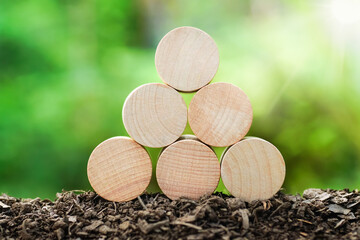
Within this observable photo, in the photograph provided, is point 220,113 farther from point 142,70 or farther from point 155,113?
point 142,70

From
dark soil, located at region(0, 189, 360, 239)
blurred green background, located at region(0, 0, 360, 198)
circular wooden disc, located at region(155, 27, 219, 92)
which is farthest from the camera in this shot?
blurred green background, located at region(0, 0, 360, 198)

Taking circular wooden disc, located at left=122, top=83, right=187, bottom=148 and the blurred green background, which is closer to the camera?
circular wooden disc, located at left=122, top=83, right=187, bottom=148

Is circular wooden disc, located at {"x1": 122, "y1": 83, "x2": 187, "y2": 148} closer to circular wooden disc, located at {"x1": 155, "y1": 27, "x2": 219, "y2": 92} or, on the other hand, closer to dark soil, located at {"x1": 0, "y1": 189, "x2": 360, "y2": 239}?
circular wooden disc, located at {"x1": 155, "y1": 27, "x2": 219, "y2": 92}

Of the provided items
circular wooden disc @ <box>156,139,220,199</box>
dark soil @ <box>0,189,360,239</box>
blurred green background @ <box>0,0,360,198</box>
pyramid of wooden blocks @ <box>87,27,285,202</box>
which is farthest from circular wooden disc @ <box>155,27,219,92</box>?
blurred green background @ <box>0,0,360,198</box>

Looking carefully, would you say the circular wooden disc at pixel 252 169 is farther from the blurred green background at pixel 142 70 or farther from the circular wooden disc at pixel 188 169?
Answer: the blurred green background at pixel 142 70

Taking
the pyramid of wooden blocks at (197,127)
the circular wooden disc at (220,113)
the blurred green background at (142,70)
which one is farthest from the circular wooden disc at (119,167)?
the blurred green background at (142,70)

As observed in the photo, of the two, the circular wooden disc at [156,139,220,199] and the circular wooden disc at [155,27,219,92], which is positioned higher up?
the circular wooden disc at [155,27,219,92]

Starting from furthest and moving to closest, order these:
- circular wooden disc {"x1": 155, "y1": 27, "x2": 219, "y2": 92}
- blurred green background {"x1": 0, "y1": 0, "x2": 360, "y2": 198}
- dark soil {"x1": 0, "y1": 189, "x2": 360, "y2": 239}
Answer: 1. blurred green background {"x1": 0, "y1": 0, "x2": 360, "y2": 198}
2. circular wooden disc {"x1": 155, "y1": 27, "x2": 219, "y2": 92}
3. dark soil {"x1": 0, "y1": 189, "x2": 360, "y2": 239}
